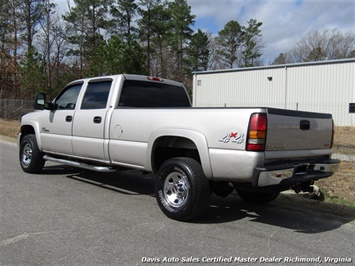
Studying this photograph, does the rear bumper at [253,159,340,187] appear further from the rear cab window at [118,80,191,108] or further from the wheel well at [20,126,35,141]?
the wheel well at [20,126,35,141]

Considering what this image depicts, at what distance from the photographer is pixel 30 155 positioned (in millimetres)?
8367

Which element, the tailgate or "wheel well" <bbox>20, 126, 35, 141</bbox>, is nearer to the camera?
the tailgate

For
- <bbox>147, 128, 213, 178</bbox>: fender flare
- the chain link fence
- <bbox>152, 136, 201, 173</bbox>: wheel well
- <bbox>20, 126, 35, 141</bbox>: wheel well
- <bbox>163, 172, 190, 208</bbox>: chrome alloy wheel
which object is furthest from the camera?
the chain link fence

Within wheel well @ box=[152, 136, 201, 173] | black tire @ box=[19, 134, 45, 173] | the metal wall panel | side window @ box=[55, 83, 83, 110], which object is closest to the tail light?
wheel well @ box=[152, 136, 201, 173]

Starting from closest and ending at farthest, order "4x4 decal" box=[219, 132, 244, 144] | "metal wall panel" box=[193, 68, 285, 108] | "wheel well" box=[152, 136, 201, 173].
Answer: "4x4 decal" box=[219, 132, 244, 144], "wheel well" box=[152, 136, 201, 173], "metal wall panel" box=[193, 68, 285, 108]

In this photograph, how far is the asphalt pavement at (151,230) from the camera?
154 inches

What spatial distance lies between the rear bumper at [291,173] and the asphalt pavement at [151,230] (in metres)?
0.69

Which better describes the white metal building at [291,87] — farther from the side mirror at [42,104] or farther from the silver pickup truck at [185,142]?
the silver pickup truck at [185,142]

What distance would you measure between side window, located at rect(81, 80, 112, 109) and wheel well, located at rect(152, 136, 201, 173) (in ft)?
4.69

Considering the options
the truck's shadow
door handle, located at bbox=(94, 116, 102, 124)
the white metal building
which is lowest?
the truck's shadow

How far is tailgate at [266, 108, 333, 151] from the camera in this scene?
4504 mm

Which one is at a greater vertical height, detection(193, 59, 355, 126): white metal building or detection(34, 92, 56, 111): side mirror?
detection(193, 59, 355, 126): white metal building

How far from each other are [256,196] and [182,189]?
1621mm

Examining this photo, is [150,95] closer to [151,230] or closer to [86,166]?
[86,166]
